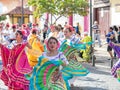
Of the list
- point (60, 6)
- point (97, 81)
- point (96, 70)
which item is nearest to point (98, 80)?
point (97, 81)

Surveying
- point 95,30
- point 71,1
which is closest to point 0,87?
point 71,1

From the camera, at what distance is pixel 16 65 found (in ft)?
26.6

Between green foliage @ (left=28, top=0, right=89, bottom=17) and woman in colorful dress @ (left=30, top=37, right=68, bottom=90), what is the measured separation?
593 inches

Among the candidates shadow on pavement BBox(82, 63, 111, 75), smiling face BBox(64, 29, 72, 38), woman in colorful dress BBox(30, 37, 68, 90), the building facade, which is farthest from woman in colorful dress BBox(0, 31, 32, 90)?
the building facade

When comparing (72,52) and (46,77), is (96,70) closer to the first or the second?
(72,52)

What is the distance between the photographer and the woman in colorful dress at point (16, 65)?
7.86 metres

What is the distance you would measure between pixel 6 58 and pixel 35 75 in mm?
1621

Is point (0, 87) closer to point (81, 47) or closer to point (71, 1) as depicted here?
point (81, 47)

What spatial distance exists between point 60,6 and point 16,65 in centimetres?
1427

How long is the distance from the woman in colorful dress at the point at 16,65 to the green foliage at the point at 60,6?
13669mm

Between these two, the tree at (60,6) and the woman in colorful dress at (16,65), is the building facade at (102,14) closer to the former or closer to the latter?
the tree at (60,6)

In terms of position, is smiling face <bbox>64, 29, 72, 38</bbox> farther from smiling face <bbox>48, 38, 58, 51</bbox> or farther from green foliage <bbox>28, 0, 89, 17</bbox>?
green foliage <bbox>28, 0, 89, 17</bbox>

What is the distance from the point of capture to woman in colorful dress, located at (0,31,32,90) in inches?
310

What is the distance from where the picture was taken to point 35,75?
23.0 feet
